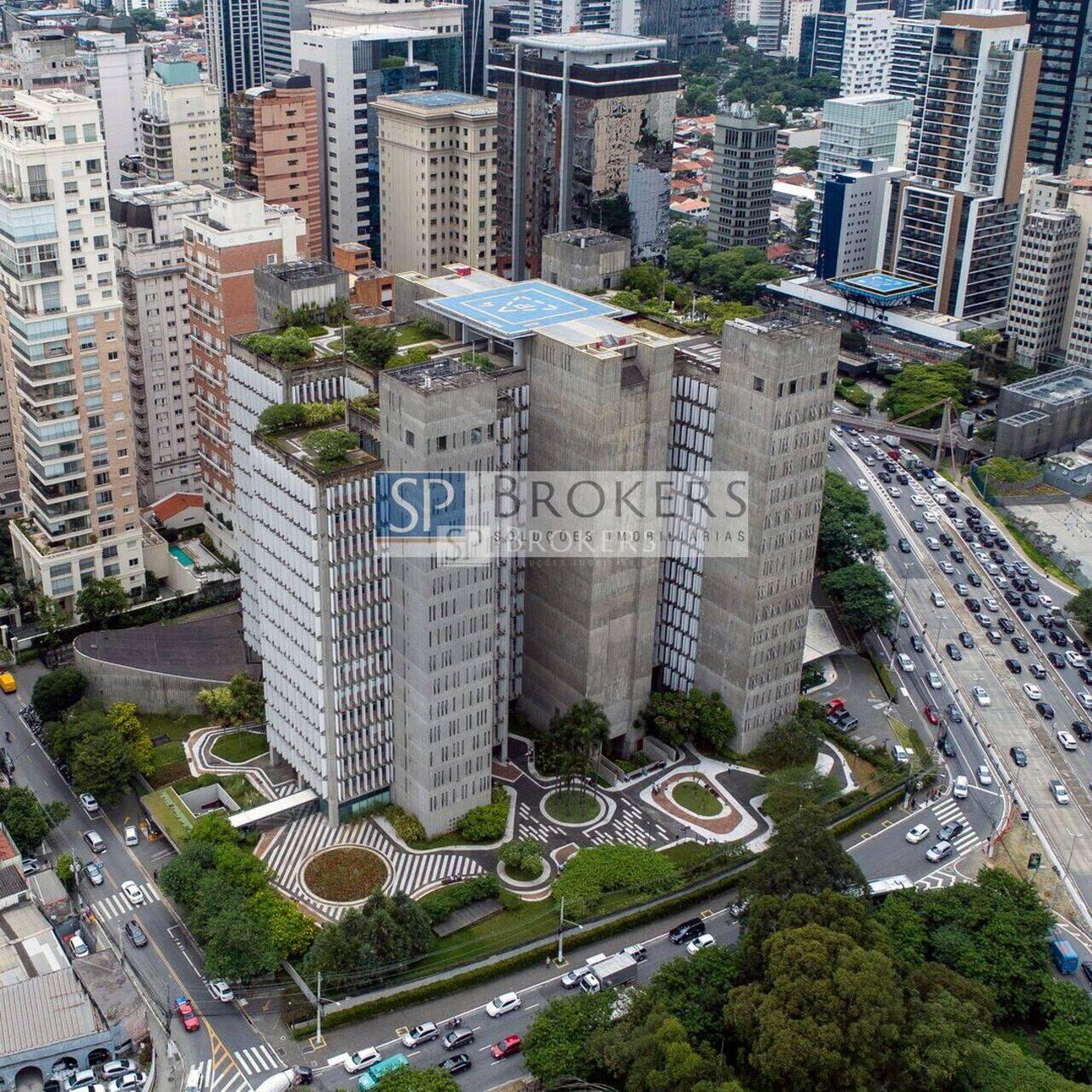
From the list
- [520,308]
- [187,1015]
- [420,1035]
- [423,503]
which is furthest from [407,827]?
[520,308]

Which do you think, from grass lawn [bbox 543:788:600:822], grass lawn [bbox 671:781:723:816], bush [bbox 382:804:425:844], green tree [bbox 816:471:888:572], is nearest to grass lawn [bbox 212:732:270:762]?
bush [bbox 382:804:425:844]

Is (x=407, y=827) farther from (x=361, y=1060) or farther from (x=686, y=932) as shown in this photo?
(x=686, y=932)

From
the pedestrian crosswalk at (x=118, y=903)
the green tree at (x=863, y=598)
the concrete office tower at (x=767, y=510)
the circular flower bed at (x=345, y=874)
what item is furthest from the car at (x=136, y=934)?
the green tree at (x=863, y=598)

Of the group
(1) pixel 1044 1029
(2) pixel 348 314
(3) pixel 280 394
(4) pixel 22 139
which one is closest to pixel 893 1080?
(1) pixel 1044 1029

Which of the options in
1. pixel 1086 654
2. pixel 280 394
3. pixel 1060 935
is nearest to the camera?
pixel 1060 935

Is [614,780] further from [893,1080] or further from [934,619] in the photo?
[934,619]

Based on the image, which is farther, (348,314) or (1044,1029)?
(348,314)
